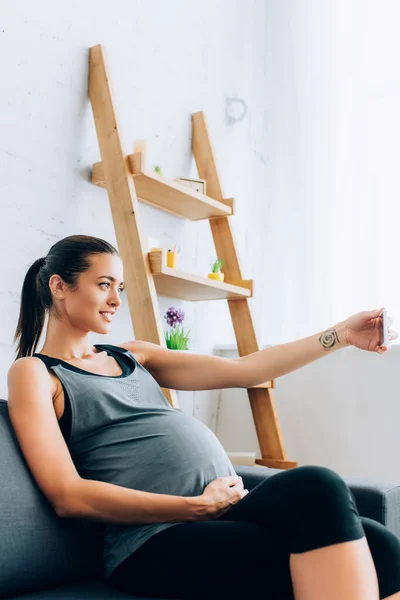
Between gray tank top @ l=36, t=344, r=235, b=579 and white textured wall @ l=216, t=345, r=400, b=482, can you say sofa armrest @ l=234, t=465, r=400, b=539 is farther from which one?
white textured wall @ l=216, t=345, r=400, b=482

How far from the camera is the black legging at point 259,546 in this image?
1062mm

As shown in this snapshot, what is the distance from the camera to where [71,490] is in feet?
3.85

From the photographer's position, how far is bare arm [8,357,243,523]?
1180 mm

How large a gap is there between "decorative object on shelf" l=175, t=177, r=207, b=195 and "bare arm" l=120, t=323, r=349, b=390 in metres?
1.02

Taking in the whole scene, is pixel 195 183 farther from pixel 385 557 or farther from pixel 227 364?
pixel 385 557

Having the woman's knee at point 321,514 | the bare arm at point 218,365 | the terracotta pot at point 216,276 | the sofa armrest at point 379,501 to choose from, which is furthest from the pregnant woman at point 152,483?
the terracotta pot at point 216,276

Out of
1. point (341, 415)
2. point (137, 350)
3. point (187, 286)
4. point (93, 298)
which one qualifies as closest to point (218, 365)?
point (137, 350)

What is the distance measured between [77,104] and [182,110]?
2.20 feet

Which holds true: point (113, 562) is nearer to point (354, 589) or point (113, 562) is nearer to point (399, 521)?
point (354, 589)

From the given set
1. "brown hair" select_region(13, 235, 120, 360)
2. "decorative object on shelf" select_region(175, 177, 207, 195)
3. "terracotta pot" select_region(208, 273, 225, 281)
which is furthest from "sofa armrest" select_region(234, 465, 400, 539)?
"decorative object on shelf" select_region(175, 177, 207, 195)

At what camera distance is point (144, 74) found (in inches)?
102

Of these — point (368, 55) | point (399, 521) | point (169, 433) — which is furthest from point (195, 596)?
point (368, 55)

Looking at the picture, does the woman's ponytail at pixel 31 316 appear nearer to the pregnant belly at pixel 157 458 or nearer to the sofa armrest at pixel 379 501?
the pregnant belly at pixel 157 458

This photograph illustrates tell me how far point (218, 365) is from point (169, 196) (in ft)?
3.23
